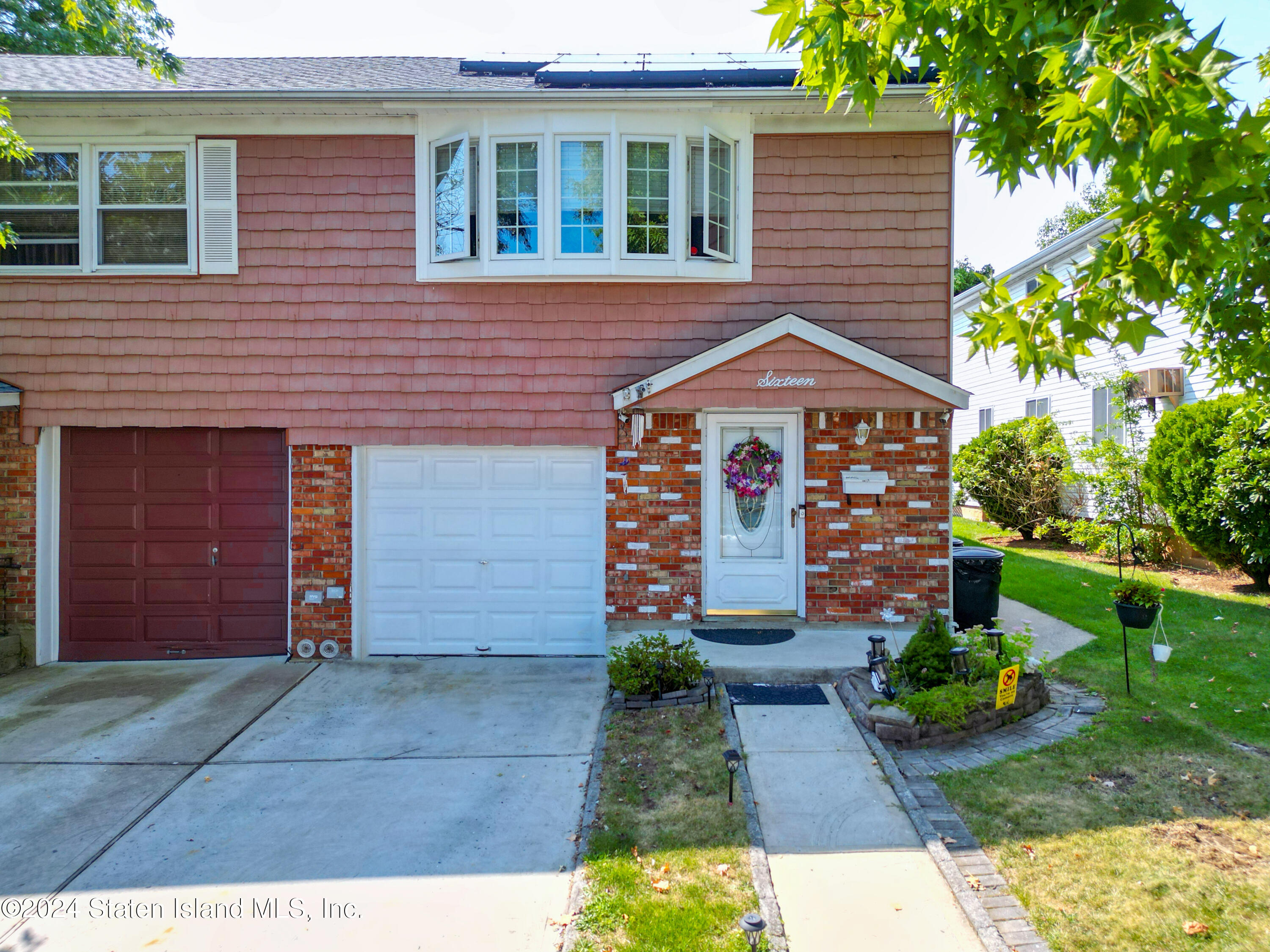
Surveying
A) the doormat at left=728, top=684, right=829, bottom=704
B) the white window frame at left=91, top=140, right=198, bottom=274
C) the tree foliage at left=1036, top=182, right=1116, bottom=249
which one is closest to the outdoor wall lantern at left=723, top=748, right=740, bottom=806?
the doormat at left=728, top=684, right=829, bottom=704

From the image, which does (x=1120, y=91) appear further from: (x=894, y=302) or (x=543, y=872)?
(x=894, y=302)

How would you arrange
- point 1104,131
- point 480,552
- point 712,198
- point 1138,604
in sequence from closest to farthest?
point 1104,131 < point 1138,604 < point 712,198 < point 480,552

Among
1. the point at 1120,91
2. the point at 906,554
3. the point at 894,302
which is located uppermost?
the point at 894,302

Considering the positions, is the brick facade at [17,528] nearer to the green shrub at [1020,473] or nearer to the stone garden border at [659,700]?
the stone garden border at [659,700]

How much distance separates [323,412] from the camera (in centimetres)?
751

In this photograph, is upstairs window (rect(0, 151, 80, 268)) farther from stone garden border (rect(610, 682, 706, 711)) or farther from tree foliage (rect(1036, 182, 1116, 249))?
tree foliage (rect(1036, 182, 1116, 249))

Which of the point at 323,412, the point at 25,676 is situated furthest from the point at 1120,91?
the point at 25,676

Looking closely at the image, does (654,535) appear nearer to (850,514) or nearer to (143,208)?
(850,514)

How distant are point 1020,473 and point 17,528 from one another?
1499 centimetres

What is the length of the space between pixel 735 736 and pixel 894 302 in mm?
4695

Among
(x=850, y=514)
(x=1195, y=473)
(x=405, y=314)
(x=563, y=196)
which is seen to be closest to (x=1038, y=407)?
(x=1195, y=473)

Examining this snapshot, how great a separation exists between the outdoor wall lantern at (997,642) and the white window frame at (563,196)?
189 inches

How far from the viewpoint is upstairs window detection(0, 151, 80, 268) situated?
7.50 metres

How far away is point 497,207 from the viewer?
7230 millimetres
